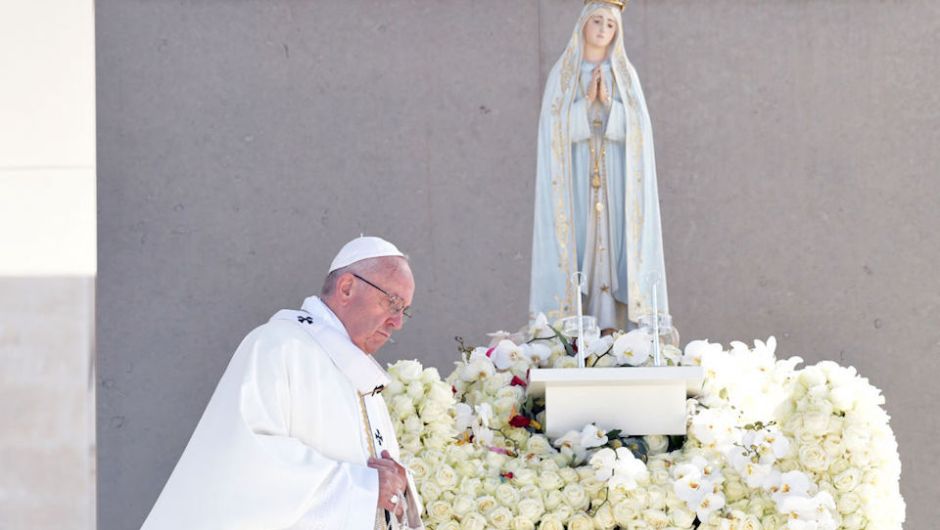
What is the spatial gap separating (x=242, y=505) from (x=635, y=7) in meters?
5.65

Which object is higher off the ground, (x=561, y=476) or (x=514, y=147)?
(x=514, y=147)

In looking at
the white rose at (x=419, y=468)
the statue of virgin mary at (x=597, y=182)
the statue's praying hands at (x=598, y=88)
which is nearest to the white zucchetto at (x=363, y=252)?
the white rose at (x=419, y=468)

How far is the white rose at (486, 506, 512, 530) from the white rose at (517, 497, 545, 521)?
0.13 ft

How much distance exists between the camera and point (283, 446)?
→ 4629 millimetres

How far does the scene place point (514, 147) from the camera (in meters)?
9.54

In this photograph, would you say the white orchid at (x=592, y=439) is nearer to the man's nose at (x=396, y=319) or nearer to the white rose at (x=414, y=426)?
the white rose at (x=414, y=426)

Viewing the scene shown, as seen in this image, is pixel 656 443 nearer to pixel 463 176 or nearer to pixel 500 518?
pixel 500 518

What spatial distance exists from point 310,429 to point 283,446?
0.16 metres

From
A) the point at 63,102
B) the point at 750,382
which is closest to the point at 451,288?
the point at 750,382

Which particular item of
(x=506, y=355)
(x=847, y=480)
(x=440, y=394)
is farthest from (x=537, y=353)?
(x=847, y=480)

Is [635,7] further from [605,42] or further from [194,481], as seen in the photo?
[194,481]

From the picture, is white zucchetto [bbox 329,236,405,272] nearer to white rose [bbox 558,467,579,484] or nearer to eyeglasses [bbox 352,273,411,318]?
eyeglasses [bbox 352,273,411,318]

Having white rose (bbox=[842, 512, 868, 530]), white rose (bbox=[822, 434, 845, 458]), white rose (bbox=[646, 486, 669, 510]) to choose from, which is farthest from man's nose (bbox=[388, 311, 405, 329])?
white rose (bbox=[842, 512, 868, 530])

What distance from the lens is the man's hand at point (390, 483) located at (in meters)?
4.68
